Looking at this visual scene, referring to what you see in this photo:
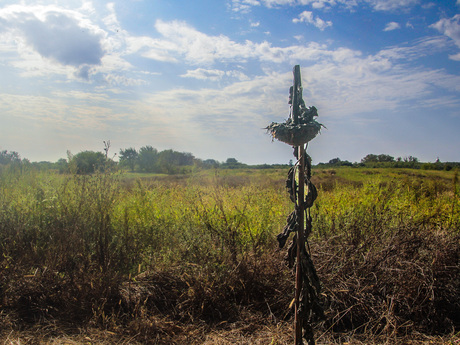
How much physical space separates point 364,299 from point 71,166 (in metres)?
4.56

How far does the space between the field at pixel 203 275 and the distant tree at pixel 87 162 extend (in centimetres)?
28

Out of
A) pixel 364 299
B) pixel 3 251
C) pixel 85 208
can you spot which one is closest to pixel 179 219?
pixel 85 208

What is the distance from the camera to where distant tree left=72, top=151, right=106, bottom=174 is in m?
4.54

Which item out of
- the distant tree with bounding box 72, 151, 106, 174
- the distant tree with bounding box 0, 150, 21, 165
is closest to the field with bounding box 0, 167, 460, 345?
the distant tree with bounding box 72, 151, 106, 174

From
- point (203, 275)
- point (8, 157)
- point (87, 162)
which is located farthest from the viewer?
point (8, 157)

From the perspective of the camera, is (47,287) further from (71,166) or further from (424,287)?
(424,287)

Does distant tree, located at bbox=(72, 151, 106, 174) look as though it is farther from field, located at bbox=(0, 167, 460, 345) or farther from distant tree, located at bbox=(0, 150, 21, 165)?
distant tree, located at bbox=(0, 150, 21, 165)

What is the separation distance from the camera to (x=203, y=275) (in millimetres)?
3385

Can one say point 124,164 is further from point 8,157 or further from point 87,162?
point 8,157

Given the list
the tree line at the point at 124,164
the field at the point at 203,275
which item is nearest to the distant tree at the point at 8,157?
the tree line at the point at 124,164

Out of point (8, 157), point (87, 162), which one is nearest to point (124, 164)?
point (87, 162)

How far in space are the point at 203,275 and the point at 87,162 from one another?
3586mm

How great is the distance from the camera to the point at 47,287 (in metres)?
3.42

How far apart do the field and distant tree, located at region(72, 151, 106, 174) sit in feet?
0.91
